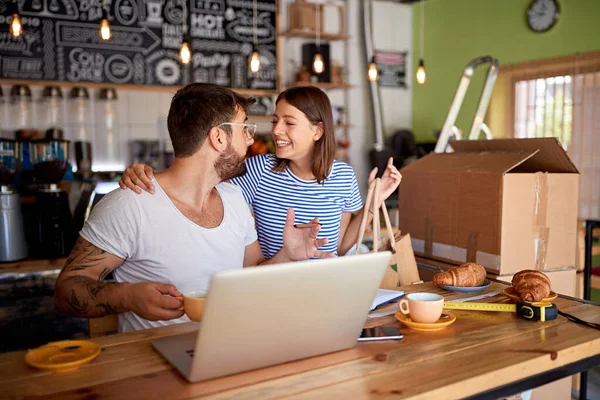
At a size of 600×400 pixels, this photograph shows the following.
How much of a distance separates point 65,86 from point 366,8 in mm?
3288

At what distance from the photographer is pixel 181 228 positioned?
5.35ft

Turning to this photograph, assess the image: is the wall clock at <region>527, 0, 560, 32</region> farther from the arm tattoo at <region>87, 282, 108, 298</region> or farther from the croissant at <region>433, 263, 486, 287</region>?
the arm tattoo at <region>87, 282, 108, 298</region>

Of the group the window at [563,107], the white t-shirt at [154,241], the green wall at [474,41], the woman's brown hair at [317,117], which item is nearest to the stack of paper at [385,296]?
the white t-shirt at [154,241]

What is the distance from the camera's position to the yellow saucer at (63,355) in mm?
1053

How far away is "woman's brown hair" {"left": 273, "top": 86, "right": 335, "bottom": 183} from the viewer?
218 centimetres

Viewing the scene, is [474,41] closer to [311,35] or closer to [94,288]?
[311,35]

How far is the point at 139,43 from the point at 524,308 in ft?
14.9

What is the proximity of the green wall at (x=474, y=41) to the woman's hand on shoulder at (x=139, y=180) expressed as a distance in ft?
13.5

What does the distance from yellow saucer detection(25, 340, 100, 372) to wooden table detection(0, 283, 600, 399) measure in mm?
15

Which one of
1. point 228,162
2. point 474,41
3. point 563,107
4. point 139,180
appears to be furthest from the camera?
point 474,41

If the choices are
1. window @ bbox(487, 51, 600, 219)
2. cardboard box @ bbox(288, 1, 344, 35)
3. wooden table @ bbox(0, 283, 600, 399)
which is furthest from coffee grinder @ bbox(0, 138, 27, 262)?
A: cardboard box @ bbox(288, 1, 344, 35)

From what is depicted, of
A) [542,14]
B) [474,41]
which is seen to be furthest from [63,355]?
[474,41]

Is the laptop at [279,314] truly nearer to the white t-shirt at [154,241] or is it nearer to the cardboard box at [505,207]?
the white t-shirt at [154,241]

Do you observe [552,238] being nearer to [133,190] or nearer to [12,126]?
[133,190]
